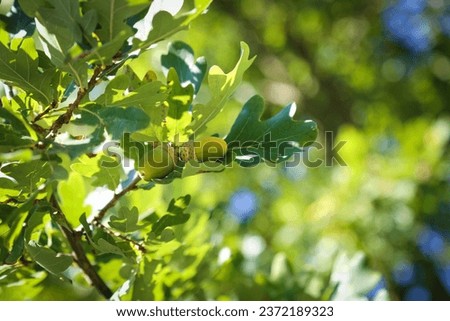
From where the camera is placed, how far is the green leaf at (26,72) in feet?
3.17

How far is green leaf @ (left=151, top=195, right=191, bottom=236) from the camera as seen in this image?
113 cm

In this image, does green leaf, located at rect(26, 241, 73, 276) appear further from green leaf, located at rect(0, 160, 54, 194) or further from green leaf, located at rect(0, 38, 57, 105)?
green leaf, located at rect(0, 38, 57, 105)

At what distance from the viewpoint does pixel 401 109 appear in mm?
4133

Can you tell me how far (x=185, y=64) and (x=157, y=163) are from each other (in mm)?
257

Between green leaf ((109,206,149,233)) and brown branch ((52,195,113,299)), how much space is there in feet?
0.32

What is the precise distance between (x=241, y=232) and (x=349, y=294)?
0.90 meters

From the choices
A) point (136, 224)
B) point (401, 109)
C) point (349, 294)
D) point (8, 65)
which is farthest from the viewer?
point (401, 109)

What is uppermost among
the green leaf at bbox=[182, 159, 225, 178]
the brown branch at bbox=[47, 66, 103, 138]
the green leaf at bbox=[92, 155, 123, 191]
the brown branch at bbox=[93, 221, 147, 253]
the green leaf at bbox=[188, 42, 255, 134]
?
the brown branch at bbox=[47, 66, 103, 138]

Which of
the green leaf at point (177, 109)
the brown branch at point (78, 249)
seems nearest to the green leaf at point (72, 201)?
the brown branch at point (78, 249)

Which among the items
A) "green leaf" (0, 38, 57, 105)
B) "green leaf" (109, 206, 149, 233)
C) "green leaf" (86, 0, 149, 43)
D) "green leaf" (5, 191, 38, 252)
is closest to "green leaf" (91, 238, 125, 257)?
"green leaf" (109, 206, 149, 233)

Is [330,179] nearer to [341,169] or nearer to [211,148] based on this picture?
[341,169]

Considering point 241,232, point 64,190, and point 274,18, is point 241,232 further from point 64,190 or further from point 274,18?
point 274,18

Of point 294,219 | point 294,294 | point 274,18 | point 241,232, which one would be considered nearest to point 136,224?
point 294,294

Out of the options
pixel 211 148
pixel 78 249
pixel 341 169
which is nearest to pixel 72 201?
pixel 78 249
